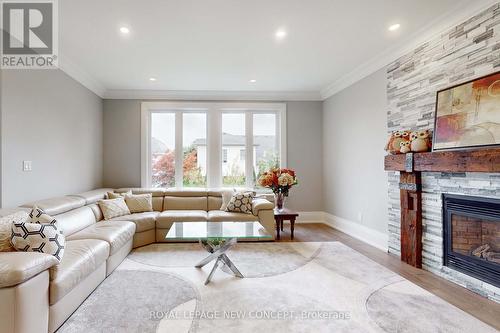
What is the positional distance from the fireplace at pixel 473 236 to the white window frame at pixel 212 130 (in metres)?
3.31

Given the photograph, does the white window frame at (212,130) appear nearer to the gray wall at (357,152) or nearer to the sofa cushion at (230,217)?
the gray wall at (357,152)

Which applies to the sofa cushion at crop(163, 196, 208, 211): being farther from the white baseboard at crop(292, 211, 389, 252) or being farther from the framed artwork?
the framed artwork

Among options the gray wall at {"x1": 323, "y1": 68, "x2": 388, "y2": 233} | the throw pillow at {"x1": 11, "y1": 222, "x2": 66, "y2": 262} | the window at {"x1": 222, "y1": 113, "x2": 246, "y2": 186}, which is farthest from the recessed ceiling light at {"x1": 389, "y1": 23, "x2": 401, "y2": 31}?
the throw pillow at {"x1": 11, "y1": 222, "x2": 66, "y2": 262}

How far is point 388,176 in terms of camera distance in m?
3.78

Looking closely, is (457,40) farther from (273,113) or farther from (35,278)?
(35,278)

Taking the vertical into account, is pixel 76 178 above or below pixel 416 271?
above

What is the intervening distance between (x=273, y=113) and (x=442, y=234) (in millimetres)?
3934

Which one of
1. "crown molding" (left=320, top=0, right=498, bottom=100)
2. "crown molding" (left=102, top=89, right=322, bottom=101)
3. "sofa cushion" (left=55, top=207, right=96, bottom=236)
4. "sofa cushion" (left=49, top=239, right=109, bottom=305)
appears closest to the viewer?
"sofa cushion" (left=49, top=239, right=109, bottom=305)

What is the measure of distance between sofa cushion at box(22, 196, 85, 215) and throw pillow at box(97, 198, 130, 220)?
0.31 m

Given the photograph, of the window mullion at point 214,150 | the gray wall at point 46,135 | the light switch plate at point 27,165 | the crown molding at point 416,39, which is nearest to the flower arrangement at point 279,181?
the window mullion at point 214,150

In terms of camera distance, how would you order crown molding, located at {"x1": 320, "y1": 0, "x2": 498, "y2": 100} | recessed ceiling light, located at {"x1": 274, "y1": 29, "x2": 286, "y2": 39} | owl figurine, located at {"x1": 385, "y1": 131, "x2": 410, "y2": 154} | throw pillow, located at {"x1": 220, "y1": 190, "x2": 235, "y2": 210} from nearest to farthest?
1. crown molding, located at {"x1": 320, "y1": 0, "x2": 498, "y2": 100}
2. recessed ceiling light, located at {"x1": 274, "y1": 29, "x2": 286, "y2": 39}
3. owl figurine, located at {"x1": 385, "y1": 131, "x2": 410, "y2": 154}
4. throw pillow, located at {"x1": 220, "y1": 190, "x2": 235, "y2": 210}

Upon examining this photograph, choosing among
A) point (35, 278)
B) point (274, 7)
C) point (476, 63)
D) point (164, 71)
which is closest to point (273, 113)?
point (164, 71)

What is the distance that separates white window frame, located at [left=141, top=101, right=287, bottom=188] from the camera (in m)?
5.53

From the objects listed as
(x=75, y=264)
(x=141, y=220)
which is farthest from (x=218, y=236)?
(x=141, y=220)
